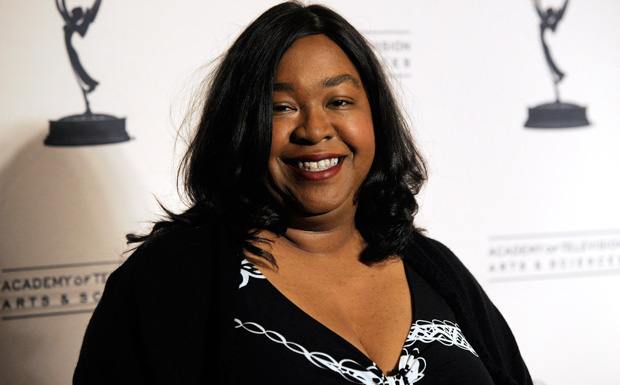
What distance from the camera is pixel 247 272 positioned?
1.12 m

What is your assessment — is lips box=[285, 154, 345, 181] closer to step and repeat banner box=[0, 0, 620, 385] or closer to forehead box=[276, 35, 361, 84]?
forehead box=[276, 35, 361, 84]

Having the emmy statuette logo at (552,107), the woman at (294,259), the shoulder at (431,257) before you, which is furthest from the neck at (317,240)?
the emmy statuette logo at (552,107)

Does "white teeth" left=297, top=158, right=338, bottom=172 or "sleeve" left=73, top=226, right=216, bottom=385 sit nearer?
"sleeve" left=73, top=226, right=216, bottom=385

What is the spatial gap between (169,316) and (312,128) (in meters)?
0.36

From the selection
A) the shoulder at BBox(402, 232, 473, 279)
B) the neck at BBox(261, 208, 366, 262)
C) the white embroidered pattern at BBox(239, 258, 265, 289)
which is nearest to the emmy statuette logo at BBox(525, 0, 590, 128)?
the shoulder at BBox(402, 232, 473, 279)

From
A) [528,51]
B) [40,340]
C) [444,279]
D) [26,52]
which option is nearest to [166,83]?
[26,52]

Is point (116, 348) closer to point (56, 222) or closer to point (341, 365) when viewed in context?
point (341, 365)

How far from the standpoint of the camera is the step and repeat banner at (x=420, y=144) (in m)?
1.74

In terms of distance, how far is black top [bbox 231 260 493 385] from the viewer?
40.2 inches

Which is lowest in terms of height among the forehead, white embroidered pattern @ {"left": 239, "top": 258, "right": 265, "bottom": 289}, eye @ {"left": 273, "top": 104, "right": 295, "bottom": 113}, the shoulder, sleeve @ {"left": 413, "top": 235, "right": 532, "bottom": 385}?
sleeve @ {"left": 413, "top": 235, "right": 532, "bottom": 385}

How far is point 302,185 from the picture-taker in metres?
1.16

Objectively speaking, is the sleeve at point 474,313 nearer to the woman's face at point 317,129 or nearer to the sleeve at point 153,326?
the woman's face at point 317,129

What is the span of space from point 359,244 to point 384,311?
18 cm

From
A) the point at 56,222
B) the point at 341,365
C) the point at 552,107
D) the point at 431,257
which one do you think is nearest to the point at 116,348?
the point at 341,365
